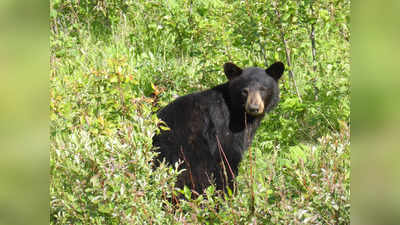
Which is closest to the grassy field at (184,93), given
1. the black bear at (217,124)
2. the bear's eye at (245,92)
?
the black bear at (217,124)

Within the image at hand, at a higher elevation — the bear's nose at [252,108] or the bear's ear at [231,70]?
the bear's ear at [231,70]

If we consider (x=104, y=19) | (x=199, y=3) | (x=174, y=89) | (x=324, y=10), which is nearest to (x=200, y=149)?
(x=174, y=89)

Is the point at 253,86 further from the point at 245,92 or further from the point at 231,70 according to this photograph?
the point at 231,70

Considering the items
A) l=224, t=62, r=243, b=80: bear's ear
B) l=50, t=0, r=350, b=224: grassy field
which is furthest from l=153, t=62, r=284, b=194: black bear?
l=50, t=0, r=350, b=224: grassy field

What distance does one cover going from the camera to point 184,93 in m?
5.34

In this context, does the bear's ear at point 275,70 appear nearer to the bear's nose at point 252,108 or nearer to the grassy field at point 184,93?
the grassy field at point 184,93

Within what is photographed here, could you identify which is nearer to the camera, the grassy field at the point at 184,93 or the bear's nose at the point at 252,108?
the grassy field at the point at 184,93

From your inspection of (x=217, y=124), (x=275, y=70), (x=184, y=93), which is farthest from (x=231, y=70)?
(x=184, y=93)

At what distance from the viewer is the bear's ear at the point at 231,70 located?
4.66 m

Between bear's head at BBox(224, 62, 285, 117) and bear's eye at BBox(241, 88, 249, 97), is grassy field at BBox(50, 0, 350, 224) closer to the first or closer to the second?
bear's head at BBox(224, 62, 285, 117)

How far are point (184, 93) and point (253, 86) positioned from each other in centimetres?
104
